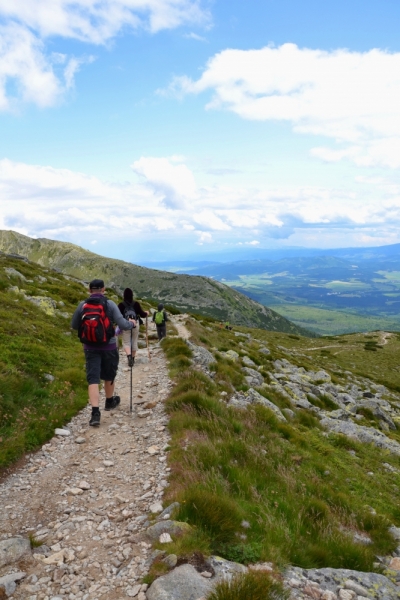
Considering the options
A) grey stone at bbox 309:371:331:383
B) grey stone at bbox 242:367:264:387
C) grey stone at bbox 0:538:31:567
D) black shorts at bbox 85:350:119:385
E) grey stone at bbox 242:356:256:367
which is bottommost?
grey stone at bbox 309:371:331:383

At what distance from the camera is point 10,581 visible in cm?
505

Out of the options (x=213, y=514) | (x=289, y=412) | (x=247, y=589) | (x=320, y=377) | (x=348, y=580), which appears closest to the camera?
(x=247, y=589)

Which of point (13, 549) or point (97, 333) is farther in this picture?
point (97, 333)

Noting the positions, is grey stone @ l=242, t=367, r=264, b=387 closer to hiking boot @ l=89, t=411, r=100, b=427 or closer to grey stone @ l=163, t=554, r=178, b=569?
hiking boot @ l=89, t=411, r=100, b=427

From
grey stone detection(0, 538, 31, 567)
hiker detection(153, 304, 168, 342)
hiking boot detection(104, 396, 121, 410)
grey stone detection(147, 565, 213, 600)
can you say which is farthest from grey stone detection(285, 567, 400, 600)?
hiker detection(153, 304, 168, 342)

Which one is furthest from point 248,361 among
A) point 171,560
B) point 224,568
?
point 171,560

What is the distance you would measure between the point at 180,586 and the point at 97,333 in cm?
658

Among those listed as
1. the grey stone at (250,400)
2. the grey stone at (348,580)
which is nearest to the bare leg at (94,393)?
the grey stone at (250,400)

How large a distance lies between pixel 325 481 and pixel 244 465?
2.99 m

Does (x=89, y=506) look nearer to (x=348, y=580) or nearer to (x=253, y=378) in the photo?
(x=348, y=580)

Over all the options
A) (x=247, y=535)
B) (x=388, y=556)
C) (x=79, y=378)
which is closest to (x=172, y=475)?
(x=247, y=535)

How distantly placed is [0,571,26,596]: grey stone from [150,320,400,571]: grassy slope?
2232mm

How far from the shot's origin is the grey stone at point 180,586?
459cm

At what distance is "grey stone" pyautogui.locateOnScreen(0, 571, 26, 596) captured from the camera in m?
4.93
